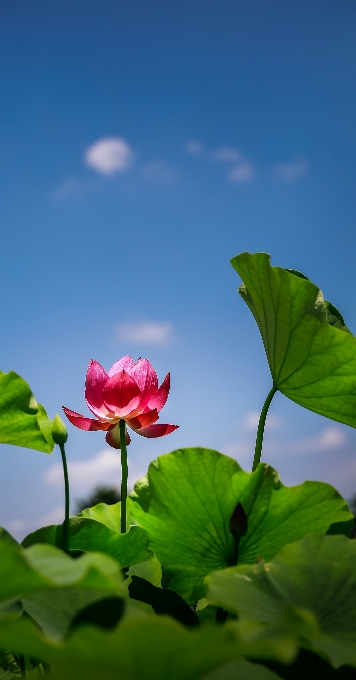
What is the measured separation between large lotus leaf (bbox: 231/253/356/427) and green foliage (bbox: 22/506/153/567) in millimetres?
341

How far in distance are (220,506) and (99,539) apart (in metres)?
0.23

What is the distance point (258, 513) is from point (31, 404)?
40 cm

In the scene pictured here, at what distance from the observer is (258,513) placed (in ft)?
2.29

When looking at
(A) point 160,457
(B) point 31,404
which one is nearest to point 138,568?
(A) point 160,457

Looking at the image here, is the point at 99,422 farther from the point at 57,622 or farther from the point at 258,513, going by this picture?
the point at 57,622

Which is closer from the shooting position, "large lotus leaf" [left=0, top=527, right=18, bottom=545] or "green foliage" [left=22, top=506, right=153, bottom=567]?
"large lotus leaf" [left=0, top=527, right=18, bottom=545]

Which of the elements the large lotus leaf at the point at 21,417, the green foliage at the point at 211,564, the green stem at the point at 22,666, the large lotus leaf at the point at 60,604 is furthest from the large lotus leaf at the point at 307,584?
the large lotus leaf at the point at 21,417

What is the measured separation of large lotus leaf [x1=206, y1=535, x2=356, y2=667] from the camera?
0.47 meters

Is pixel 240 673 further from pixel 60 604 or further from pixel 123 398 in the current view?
pixel 123 398

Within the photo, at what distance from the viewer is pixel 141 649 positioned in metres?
0.30

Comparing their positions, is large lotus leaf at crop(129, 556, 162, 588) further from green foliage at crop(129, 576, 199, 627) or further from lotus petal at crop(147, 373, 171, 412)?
lotus petal at crop(147, 373, 171, 412)

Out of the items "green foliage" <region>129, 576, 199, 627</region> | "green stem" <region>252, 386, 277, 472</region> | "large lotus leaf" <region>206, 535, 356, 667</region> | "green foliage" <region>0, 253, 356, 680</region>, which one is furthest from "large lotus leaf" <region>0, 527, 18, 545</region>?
"green stem" <region>252, 386, 277, 472</region>

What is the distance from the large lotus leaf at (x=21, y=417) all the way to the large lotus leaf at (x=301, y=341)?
0.38m

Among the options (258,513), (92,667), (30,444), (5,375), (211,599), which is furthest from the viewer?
(30,444)
